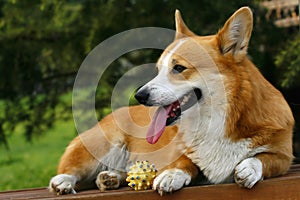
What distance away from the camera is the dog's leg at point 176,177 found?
9.56ft

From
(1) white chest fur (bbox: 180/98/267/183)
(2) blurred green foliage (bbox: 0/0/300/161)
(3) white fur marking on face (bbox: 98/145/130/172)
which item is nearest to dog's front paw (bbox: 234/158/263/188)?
(1) white chest fur (bbox: 180/98/267/183)

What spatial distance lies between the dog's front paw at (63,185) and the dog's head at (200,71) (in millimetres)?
510

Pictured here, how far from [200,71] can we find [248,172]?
0.59 m

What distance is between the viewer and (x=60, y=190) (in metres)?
3.14

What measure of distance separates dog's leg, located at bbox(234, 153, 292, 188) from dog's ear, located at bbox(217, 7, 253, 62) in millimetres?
537

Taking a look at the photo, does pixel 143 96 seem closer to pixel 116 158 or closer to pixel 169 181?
pixel 169 181

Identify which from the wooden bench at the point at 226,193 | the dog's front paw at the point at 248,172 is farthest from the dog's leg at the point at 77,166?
the dog's front paw at the point at 248,172

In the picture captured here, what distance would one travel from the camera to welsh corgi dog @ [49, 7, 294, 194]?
3.01 m

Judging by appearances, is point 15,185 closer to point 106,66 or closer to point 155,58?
point 106,66

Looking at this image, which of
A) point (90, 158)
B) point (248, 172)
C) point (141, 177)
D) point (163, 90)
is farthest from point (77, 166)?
point (248, 172)

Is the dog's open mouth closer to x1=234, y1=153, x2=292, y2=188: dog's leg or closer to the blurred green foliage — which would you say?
x1=234, y1=153, x2=292, y2=188: dog's leg

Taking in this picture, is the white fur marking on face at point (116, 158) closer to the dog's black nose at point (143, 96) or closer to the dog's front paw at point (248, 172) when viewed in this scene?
the dog's black nose at point (143, 96)

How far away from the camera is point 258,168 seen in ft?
9.53

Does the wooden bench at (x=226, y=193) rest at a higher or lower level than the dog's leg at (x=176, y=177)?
lower
